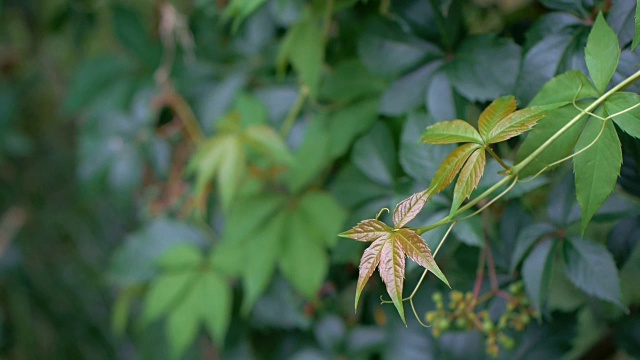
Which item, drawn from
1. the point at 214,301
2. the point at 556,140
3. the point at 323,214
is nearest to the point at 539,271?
the point at 556,140

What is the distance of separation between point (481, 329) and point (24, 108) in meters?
1.69

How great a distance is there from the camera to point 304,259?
865mm

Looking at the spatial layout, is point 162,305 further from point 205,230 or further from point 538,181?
point 538,181

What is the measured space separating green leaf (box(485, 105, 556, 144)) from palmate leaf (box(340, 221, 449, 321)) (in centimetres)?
9

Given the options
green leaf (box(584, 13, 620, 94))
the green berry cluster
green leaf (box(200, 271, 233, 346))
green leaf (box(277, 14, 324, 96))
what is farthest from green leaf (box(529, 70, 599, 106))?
green leaf (box(200, 271, 233, 346))

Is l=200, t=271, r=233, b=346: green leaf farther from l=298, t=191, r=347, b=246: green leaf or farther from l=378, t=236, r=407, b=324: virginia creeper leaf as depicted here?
l=378, t=236, r=407, b=324: virginia creeper leaf

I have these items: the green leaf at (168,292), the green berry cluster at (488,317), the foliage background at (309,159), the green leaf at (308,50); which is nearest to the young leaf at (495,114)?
the foliage background at (309,159)

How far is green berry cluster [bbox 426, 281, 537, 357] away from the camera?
0.64 meters

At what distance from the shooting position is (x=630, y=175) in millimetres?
593

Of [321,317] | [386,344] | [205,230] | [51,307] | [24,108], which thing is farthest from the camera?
[24,108]

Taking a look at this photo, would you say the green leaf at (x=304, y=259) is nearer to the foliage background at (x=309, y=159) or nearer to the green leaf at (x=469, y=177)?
the foliage background at (x=309, y=159)

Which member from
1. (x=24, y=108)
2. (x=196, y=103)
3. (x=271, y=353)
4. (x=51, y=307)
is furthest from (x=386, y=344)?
(x=24, y=108)

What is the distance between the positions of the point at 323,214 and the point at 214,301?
0.70ft

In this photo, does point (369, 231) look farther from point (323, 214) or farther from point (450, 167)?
point (323, 214)
